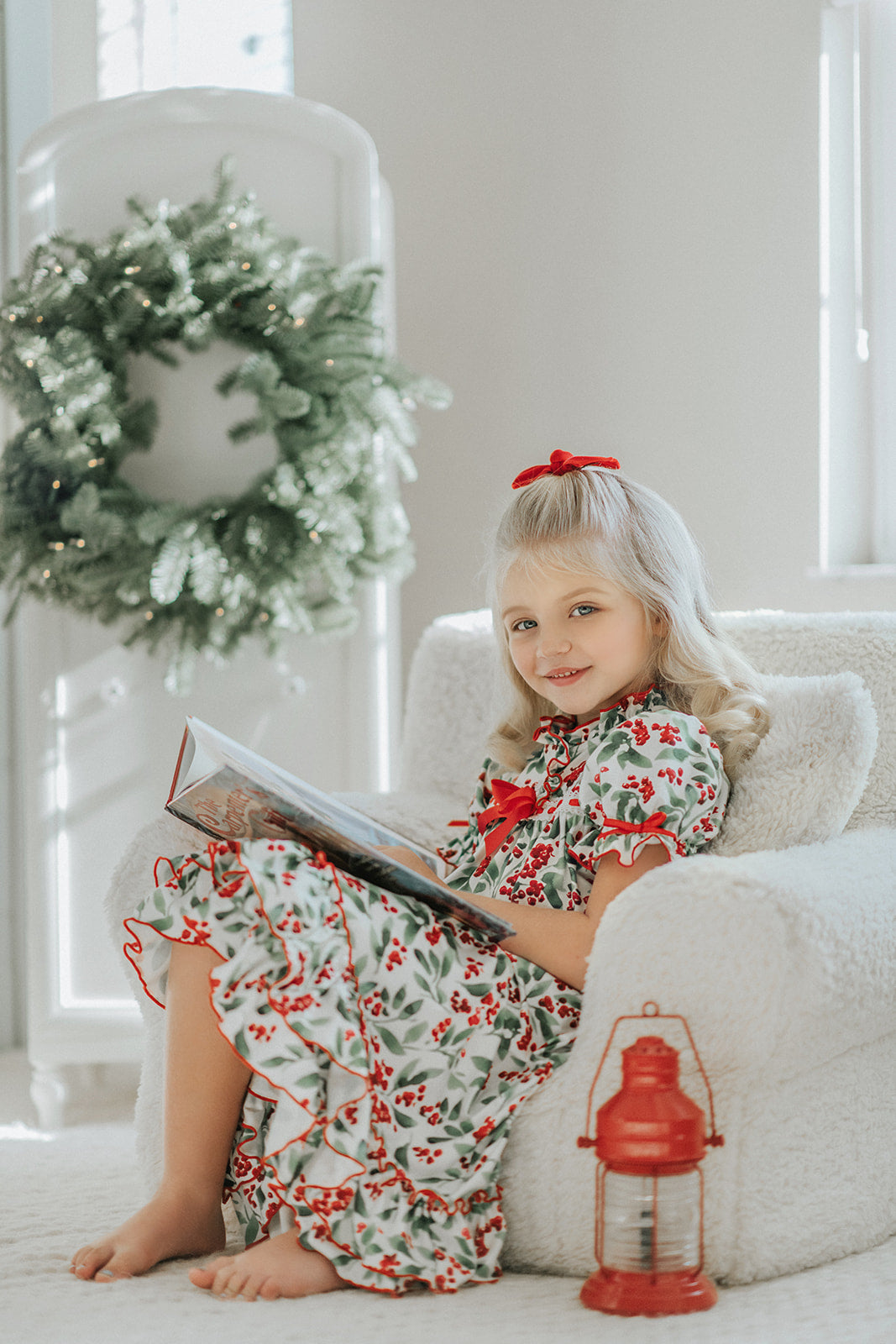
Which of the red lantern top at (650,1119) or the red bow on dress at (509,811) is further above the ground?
the red bow on dress at (509,811)

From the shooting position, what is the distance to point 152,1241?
3.67 feet

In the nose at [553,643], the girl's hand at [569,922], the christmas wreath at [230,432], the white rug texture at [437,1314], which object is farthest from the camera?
the christmas wreath at [230,432]

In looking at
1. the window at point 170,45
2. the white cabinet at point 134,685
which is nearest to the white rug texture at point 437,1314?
the white cabinet at point 134,685

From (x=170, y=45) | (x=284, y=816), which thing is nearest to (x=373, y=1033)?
(x=284, y=816)

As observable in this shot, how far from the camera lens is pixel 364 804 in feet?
5.43

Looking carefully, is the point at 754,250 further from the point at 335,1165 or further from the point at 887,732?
the point at 335,1165

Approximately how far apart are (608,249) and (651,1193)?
5.91 feet

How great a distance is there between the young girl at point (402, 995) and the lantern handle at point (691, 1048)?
2.8 inches

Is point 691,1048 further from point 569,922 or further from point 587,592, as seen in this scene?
point 587,592

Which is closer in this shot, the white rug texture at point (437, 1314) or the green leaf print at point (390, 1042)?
the white rug texture at point (437, 1314)

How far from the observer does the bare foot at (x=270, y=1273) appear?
106 centimetres

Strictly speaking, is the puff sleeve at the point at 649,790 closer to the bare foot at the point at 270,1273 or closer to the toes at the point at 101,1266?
the bare foot at the point at 270,1273

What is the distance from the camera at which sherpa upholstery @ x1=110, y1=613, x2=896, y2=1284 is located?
1078 mm

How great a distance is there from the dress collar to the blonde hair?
0.02m
